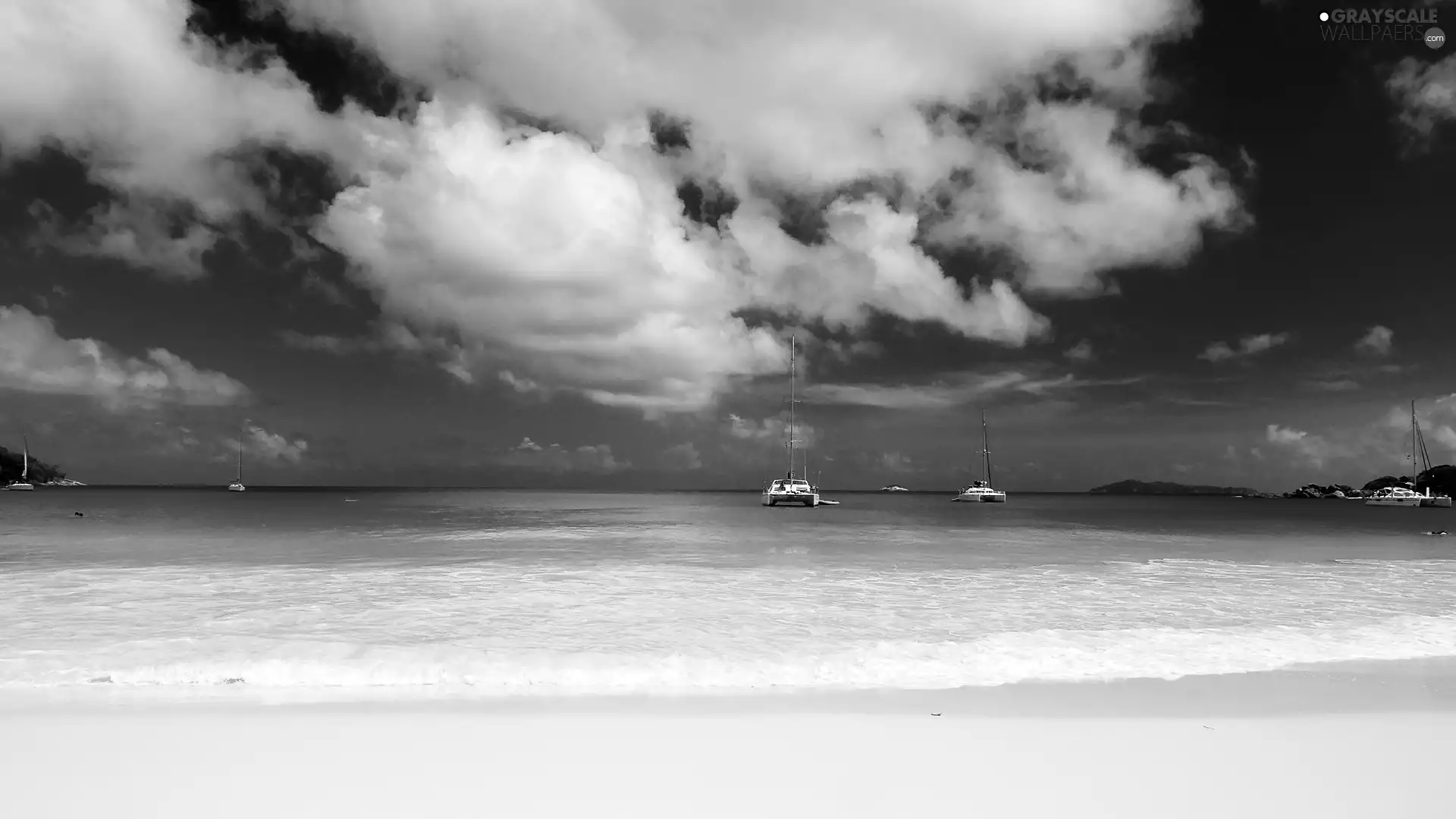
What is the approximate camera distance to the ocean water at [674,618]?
9.98 m

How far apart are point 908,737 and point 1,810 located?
7352 millimetres

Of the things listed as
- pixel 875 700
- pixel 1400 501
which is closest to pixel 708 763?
pixel 875 700

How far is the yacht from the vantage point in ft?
465

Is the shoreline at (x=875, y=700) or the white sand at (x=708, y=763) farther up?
the white sand at (x=708, y=763)

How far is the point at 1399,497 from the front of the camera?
481ft

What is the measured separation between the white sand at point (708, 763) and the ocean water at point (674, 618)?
160 centimetres

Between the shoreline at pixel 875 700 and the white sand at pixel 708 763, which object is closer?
the white sand at pixel 708 763

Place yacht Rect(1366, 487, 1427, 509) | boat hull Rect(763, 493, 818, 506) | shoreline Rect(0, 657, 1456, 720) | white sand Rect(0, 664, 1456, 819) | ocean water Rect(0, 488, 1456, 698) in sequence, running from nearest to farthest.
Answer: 1. white sand Rect(0, 664, 1456, 819)
2. shoreline Rect(0, 657, 1456, 720)
3. ocean water Rect(0, 488, 1456, 698)
4. boat hull Rect(763, 493, 818, 506)
5. yacht Rect(1366, 487, 1427, 509)

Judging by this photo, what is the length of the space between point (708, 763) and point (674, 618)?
28.0 ft

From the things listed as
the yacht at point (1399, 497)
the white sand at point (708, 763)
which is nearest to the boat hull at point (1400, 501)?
the yacht at point (1399, 497)

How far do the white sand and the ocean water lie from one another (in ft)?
5.23

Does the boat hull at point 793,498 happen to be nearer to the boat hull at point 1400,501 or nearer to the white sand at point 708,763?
the white sand at point 708,763

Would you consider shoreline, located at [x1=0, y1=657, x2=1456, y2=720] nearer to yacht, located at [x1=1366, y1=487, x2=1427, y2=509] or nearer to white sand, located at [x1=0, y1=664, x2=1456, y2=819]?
white sand, located at [x1=0, y1=664, x2=1456, y2=819]

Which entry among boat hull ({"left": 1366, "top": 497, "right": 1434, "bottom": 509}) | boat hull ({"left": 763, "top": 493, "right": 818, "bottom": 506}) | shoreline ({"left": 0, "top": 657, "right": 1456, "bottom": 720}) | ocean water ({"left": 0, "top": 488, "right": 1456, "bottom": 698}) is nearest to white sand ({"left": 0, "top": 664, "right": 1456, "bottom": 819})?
shoreline ({"left": 0, "top": 657, "right": 1456, "bottom": 720})
